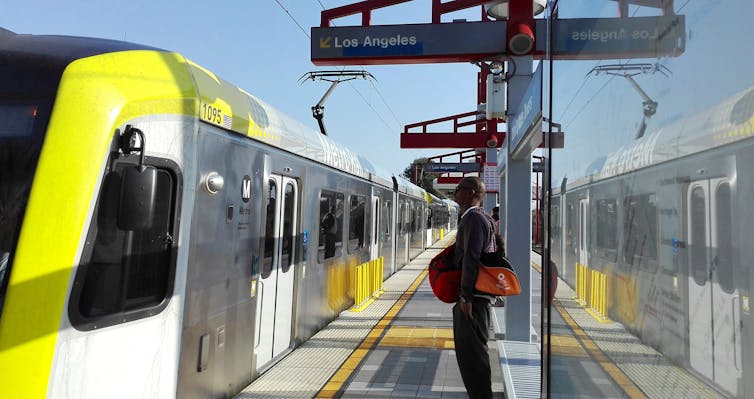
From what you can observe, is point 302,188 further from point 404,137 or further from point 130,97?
point 404,137

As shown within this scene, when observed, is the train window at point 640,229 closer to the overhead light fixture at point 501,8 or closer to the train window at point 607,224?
the train window at point 607,224

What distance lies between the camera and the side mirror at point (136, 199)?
245cm

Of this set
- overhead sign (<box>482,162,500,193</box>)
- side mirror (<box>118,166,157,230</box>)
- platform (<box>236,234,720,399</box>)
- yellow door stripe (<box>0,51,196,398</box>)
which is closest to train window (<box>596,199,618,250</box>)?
platform (<box>236,234,720,399</box>)

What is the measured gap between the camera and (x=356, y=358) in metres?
5.50

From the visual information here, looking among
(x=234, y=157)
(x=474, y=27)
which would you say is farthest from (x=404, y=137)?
(x=234, y=157)

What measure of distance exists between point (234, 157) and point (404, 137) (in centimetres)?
992

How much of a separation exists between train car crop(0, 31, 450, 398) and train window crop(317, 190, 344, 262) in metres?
1.38

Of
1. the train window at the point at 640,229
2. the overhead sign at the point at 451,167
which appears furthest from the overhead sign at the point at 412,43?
the overhead sign at the point at 451,167

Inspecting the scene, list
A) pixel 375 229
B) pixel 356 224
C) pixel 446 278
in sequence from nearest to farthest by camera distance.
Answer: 1. pixel 446 278
2. pixel 356 224
3. pixel 375 229

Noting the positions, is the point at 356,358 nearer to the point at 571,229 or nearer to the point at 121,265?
the point at 121,265

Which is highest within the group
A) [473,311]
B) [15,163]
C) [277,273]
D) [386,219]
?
[15,163]

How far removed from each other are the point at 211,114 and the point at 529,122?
220 cm

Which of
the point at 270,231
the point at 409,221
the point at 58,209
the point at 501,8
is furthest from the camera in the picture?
the point at 409,221

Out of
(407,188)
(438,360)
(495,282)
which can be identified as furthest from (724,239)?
(407,188)
